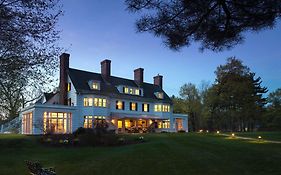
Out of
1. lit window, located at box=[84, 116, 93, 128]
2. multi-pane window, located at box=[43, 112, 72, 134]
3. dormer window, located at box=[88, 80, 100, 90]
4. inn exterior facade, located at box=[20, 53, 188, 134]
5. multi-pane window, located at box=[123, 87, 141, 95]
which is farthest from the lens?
multi-pane window, located at box=[123, 87, 141, 95]

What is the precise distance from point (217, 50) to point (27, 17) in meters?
5.23

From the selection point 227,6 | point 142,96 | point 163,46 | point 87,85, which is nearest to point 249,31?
point 227,6

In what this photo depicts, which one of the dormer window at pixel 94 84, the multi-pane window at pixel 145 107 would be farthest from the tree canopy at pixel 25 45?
the multi-pane window at pixel 145 107

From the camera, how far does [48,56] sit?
339 inches

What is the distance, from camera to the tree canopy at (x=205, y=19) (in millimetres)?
6992

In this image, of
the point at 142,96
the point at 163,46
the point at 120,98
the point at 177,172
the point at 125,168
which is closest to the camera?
the point at 163,46

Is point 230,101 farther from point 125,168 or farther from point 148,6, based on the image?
point 148,6

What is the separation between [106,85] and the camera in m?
40.0

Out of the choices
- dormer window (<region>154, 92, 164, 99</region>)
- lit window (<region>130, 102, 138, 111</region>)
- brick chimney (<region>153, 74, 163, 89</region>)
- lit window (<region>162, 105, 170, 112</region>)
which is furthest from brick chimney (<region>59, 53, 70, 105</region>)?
brick chimney (<region>153, 74, 163, 89</region>)

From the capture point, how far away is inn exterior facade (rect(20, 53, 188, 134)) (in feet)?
109

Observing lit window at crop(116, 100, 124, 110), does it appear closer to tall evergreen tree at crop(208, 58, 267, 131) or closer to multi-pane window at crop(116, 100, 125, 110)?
multi-pane window at crop(116, 100, 125, 110)

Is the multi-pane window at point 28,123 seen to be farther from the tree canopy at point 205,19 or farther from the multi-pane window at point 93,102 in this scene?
the tree canopy at point 205,19

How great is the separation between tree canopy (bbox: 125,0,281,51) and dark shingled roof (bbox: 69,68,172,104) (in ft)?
92.4

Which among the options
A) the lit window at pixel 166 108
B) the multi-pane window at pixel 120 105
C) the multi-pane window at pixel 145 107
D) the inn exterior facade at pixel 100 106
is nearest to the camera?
the inn exterior facade at pixel 100 106
